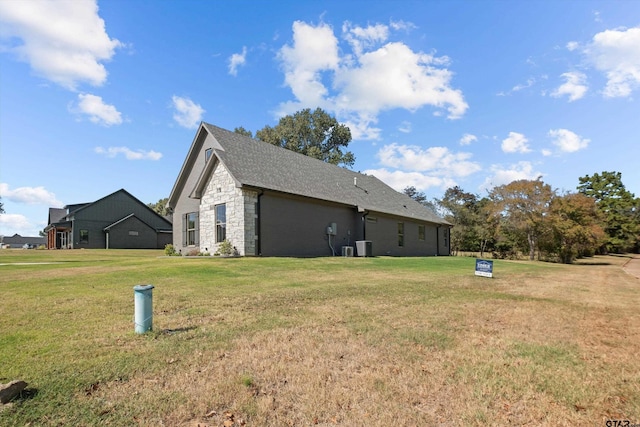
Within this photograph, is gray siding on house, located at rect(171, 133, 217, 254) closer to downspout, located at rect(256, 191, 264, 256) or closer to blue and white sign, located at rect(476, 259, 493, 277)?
downspout, located at rect(256, 191, 264, 256)

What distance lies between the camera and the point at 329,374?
3.53 metres

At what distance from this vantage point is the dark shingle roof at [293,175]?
17578mm

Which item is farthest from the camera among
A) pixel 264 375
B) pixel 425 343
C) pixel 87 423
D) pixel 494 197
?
pixel 494 197

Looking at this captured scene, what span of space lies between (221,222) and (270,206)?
272 cm

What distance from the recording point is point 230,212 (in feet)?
56.0

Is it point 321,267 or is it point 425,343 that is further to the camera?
point 321,267

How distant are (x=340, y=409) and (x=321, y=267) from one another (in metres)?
10.5

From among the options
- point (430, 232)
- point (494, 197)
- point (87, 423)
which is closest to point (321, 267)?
point (87, 423)

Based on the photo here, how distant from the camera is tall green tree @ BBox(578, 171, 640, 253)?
163 ft

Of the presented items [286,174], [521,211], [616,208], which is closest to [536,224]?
[521,211]

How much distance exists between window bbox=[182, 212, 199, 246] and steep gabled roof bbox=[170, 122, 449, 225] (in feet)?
5.48

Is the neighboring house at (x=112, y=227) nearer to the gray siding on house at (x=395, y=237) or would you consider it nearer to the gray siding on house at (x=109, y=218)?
the gray siding on house at (x=109, y=218)

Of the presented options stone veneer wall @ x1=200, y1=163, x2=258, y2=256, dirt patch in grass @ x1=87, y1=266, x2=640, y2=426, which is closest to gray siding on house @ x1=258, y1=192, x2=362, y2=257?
stone veneer wall @ x1=200, y1=163, x2=258, y2=256

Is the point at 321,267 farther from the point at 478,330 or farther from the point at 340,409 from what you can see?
the point at 340,409
